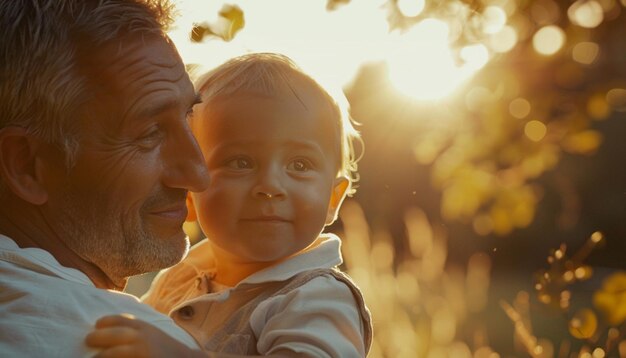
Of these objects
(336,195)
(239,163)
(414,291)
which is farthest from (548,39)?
(239,163)

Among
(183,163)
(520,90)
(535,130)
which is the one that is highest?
(183,163)

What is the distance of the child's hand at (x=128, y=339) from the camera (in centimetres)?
192

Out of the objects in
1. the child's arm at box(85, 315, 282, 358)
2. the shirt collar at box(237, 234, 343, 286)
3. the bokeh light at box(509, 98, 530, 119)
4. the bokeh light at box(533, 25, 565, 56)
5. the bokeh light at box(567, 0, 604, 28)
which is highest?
the child's arm at box(85, 315, 282, 358)

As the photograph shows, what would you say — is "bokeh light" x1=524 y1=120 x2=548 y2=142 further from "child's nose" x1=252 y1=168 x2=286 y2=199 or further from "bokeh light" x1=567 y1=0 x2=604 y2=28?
"child's nose" x1=252 y1=168 x2=286 y2=199

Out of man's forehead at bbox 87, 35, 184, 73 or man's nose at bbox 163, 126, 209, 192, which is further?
man's nose at bbox 163, 126, 209, 192

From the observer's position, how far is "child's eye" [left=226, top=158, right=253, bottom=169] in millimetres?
2912

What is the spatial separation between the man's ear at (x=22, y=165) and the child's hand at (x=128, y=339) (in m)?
0.49

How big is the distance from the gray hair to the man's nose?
25cm

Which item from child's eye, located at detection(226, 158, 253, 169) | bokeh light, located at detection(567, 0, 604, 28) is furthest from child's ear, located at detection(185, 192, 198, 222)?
bokeh light, located at detection(567, 0, 604, 28)

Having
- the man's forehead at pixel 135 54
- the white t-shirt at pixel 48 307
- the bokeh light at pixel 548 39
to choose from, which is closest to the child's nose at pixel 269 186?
the man's forehead at pixel 135 54

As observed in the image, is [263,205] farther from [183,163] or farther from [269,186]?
[183,163]

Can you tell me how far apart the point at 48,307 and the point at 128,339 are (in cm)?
18

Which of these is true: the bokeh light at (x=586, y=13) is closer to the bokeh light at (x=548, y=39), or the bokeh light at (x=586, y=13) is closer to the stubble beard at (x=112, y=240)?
the bokeh light at (x=548, y=39)

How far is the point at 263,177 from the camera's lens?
2.86m
